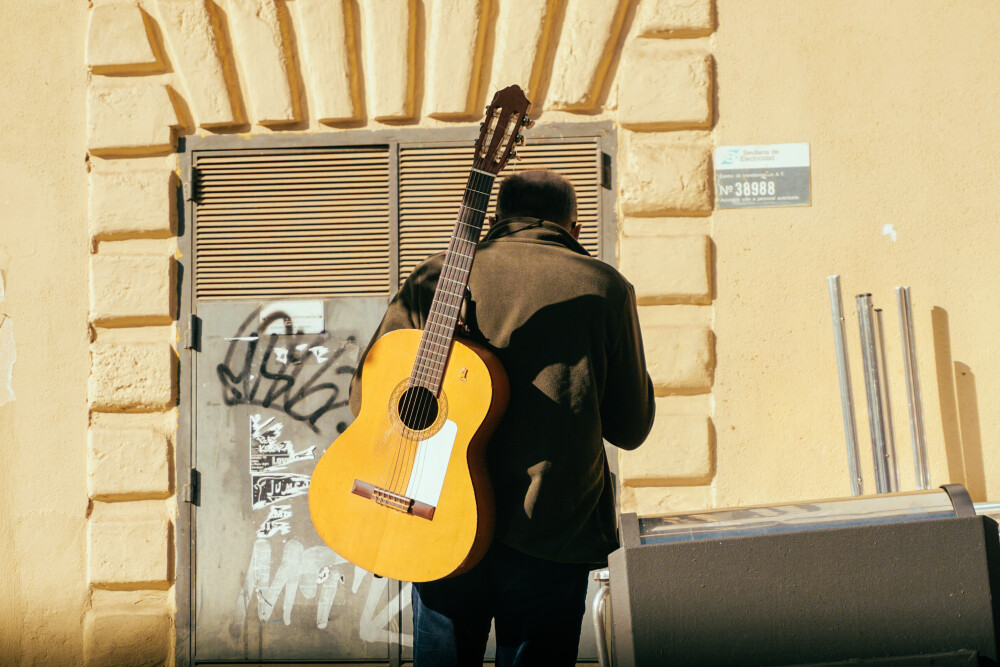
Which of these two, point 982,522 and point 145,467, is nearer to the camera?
point 982,522

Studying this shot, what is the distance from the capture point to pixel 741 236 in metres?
4.14

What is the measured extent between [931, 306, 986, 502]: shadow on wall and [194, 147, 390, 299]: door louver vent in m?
2.64

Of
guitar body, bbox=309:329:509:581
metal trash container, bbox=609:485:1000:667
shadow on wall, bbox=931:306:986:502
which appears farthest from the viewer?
shadow on wall, bbox=931:306:986:502

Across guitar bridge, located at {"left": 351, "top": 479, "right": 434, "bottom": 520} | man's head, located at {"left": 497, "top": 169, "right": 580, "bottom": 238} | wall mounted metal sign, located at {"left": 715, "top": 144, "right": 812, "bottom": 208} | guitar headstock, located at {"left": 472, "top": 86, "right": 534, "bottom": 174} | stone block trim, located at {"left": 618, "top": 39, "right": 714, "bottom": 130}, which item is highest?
stone block trim, located at {"left": 618, "top": 39, "right": 714, "bottom": 130}

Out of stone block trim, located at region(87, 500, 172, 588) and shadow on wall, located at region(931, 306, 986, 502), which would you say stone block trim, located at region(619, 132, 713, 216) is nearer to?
shadow on wall, located at region(931, 306, 986, 502)

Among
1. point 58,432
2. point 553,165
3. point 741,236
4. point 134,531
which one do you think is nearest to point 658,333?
point 741,236

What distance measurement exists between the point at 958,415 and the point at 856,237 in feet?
3.08

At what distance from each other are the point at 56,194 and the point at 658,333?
3094mm

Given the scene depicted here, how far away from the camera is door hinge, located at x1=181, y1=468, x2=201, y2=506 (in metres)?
4.29

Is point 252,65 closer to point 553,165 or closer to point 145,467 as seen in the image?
point 553,165

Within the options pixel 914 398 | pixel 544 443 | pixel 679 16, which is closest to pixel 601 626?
pixel 544 443

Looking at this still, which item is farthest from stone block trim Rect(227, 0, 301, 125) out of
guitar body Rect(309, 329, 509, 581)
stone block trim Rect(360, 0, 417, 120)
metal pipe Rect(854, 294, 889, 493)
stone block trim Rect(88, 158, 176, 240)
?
metal pipe Rect(854, 294, 889, 493)

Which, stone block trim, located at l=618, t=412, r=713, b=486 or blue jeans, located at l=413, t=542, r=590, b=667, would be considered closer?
blue jeans, located at l=413, t=542, r=590, b=667

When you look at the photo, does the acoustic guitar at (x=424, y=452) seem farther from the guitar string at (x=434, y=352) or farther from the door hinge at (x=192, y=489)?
the door hinge at (x=192, y=489)
